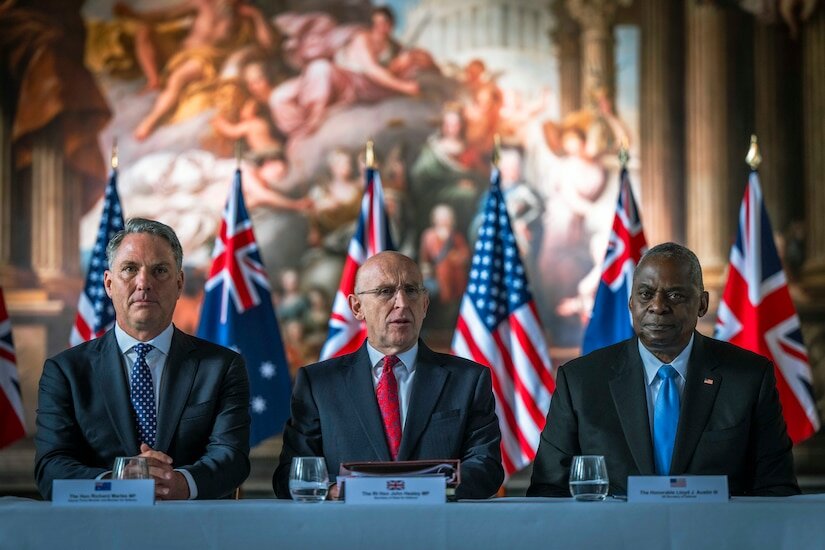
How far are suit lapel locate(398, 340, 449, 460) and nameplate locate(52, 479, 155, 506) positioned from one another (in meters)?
1.19

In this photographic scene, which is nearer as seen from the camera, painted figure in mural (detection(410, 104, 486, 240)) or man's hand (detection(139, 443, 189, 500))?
man's hand (detection(139, 443, 189, 500))

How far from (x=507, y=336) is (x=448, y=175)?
5.36 feet

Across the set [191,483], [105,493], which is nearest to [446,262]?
[191,483]

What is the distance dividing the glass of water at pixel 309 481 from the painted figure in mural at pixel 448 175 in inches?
214

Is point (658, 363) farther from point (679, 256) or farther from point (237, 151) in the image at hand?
point (237, 151)

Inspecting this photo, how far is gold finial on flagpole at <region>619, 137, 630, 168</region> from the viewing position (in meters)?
8.23

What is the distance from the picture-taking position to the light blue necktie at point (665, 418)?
4.24 m

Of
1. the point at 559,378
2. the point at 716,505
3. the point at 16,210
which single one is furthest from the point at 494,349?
the point at 716,505

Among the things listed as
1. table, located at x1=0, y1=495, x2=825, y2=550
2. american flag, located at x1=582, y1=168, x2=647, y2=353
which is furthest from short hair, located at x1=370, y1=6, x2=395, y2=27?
table, located at x1=0, y1=495, x2=825, y2=550

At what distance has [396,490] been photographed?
3291 mm

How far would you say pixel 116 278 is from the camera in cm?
425

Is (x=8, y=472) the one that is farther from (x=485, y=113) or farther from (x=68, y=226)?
(x=485, y=113)

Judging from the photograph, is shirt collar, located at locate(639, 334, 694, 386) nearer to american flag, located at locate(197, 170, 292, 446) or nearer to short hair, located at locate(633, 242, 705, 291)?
short hair, located at locate(633, 242, 705, 291)

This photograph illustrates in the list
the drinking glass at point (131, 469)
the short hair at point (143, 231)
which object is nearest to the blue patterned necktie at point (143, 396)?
the short hair at point (143, 231)
